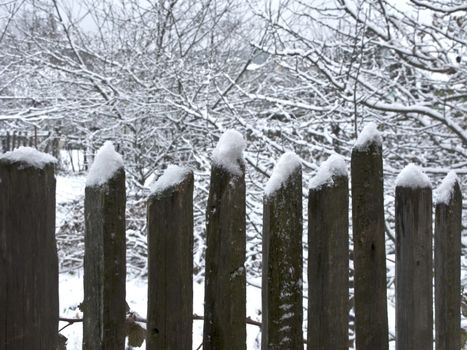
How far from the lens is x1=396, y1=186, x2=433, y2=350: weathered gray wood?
1.70 m

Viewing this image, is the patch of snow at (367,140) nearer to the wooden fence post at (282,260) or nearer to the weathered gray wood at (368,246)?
the weathered gray wood at (368,246)

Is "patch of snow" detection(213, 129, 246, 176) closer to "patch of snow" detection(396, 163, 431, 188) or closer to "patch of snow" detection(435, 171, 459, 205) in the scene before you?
"patch of snow" detection(396, 163, 431, 188)

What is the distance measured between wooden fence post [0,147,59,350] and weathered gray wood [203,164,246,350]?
15.3 inches

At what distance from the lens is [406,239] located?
1706 mm

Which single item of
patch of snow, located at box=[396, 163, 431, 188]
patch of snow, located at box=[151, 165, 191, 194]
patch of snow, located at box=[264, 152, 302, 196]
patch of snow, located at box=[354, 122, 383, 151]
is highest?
patch of snow, located at box=[354, 122, 383, 151]

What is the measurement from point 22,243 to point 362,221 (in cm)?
94

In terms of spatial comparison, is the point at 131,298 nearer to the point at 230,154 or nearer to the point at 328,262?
the point at 328,262

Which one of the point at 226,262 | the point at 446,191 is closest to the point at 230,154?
the point at 226,262

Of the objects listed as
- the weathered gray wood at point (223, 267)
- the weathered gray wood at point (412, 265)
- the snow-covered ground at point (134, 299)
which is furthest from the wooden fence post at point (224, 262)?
the snow-covered ground at point (134, 299)

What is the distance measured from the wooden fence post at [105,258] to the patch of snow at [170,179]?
90 millimetres

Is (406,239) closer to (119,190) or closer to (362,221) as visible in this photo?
(362,221)

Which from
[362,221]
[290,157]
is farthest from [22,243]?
[362,221]

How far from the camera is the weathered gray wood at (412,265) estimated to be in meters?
1.70

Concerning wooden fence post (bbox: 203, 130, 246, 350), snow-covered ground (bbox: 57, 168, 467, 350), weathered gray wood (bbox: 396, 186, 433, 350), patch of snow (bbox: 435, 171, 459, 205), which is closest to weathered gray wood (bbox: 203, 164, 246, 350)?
wooden fence post (bbox: 203, 130, 246, 350)
